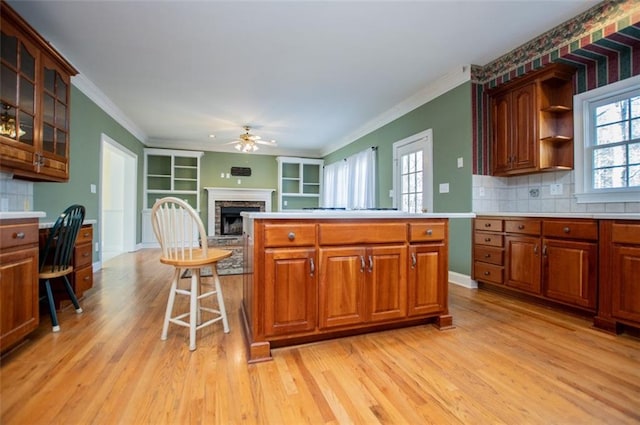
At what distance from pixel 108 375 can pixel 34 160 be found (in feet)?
6.64

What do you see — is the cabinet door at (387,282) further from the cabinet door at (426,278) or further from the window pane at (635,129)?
the window pane at (635,129)

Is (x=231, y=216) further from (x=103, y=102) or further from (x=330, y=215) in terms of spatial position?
(x=330, y=215)

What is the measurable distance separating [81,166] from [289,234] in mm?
3671

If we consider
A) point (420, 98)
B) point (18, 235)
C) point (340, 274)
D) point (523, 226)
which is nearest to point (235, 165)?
point (420, 98)

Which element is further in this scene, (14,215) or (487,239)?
(487,239)

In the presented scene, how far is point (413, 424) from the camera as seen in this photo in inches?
46.6

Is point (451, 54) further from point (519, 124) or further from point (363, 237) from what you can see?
point (363, 237)

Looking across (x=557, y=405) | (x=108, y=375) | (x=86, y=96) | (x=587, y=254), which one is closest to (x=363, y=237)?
(x=557, y=405)

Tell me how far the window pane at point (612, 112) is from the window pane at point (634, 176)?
0.45 metres

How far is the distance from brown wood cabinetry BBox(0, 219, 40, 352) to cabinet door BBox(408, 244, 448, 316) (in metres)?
2.43

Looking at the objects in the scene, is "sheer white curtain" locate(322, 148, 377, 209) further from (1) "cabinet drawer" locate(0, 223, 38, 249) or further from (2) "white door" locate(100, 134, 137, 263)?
(1) "cabinet drawer" locate(0, 223, 38, 249)

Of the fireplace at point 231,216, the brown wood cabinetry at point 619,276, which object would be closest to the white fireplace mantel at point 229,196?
the fireplace at point 231,216

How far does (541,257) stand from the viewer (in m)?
2.60

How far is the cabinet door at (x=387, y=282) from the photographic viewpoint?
193 centimetres
